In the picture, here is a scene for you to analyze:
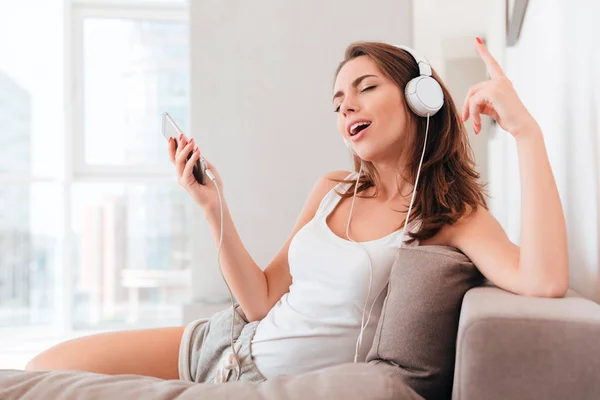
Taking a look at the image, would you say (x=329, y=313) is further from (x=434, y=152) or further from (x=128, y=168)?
(x=128, y=168)

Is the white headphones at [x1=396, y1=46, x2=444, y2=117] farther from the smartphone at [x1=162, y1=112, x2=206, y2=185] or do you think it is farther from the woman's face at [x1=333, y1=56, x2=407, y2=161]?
the smartphone at [x1=162, y1=112, x2=206, y2=185]

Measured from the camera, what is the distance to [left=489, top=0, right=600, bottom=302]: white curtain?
0.96m

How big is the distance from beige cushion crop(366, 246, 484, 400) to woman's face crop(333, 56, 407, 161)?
359 millimetres

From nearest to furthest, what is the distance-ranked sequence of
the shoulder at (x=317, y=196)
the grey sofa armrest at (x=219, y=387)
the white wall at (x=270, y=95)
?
the grey sofa armrest at (x=219, y=387) → the shoulder at (x=317, y=196) → the white wall at (x=270, y=95)

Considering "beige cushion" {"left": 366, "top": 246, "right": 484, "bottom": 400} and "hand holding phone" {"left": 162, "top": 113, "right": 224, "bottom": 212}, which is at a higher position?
"hand holding phone" {"left": 162, "top": 113, "right": 224, "bottom": 212}

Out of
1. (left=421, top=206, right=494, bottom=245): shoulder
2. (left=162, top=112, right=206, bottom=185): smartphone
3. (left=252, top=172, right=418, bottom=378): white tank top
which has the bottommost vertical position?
(left=252, top=172, right=418, bottom=378): white tank top

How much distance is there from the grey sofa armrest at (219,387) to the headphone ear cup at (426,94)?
2.23 feet

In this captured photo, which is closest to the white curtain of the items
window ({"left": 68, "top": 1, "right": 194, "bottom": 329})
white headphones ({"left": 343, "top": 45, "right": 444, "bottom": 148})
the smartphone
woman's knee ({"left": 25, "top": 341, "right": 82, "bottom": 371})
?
white headphones ({"left": 343, "top": 45, "right": 444, "bottom": 148})

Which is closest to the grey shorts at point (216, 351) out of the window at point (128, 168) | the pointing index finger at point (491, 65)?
the pointing index finger at point (491, 65)

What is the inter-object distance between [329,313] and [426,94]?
18.3 inches

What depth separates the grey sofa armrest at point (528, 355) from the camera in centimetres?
62

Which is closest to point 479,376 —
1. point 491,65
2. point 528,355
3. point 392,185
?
point 528,355

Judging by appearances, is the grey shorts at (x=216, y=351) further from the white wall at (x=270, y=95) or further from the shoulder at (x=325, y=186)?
the white wall at (x=270, y=95)

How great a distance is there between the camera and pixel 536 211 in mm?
900
